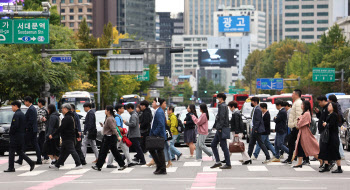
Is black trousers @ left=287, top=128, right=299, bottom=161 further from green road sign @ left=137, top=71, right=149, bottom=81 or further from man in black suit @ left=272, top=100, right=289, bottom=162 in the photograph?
green road sign @ left=137, top=71, right=149, bottom=81

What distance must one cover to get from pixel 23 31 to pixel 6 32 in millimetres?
815

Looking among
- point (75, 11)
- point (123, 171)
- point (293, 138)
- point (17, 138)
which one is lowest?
point (123, 171)

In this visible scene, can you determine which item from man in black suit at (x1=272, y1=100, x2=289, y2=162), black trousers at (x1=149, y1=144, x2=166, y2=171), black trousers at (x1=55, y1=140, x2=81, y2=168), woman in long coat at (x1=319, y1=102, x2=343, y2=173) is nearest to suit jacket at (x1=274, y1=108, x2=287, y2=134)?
man in black suit at (x1=272, y1=100, x2=289, y2=162)

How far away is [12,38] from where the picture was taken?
33125mm

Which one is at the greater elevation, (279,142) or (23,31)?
(23,31)

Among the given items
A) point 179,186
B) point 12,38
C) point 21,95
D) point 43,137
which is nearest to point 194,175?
point 179,186

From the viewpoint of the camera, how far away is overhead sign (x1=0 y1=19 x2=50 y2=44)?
33000mm

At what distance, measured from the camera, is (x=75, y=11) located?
552 feet

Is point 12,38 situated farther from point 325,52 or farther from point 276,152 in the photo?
point 325,52

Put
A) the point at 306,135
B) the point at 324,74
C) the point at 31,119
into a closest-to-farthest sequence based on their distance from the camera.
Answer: the point at 306,135, the point at 31,119, the point at 324,74

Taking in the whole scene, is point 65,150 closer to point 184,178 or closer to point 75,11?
point 184,178

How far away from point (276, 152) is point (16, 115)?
21.5 feet

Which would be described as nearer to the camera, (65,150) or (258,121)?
(65,150)

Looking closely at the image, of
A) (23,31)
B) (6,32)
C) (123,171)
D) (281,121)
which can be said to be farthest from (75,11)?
(123,171)
